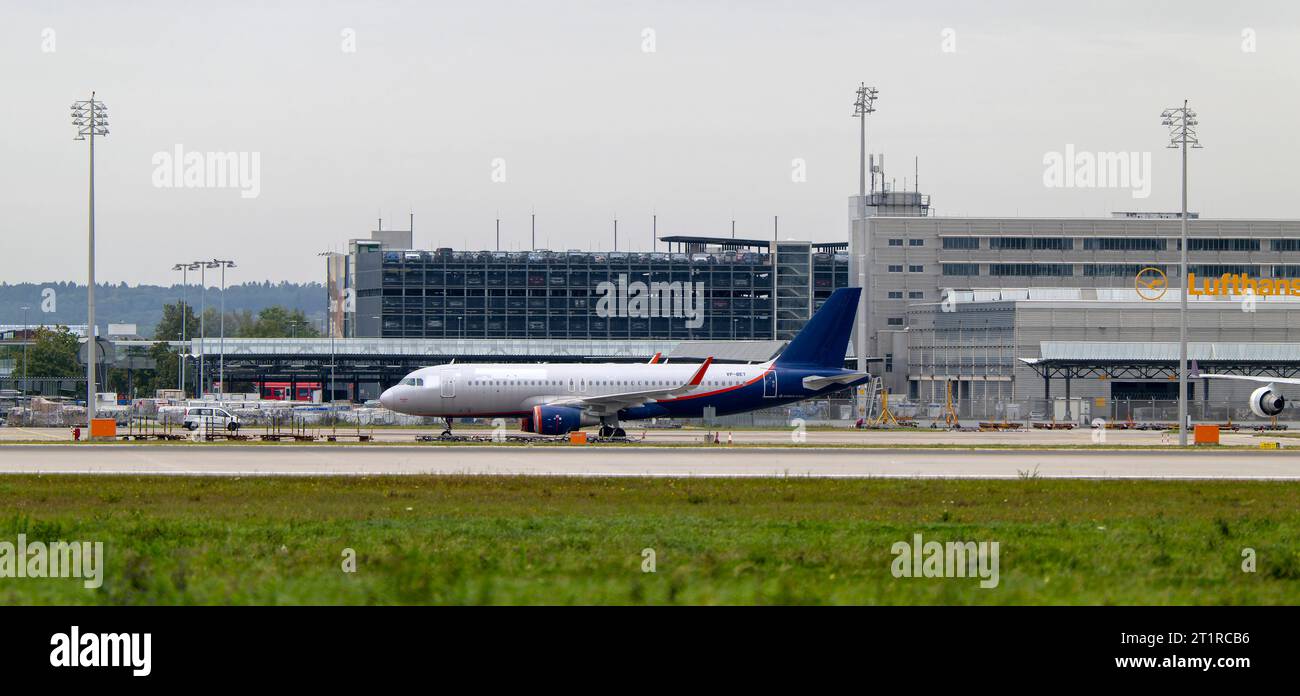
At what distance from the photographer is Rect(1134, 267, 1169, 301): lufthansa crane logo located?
123 metres

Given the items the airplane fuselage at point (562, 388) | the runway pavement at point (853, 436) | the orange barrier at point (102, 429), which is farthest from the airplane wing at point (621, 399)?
the orange barrier at point (102, 429)

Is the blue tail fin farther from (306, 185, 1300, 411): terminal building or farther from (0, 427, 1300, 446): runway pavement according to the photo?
(306, 185, 1300, 411): terminal building

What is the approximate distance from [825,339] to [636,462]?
1123 inches

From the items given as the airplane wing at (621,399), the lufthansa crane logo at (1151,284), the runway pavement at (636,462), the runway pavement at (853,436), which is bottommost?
the runway pavement at (853,436)

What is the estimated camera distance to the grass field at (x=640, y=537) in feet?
56.8

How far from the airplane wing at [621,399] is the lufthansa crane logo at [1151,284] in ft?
211

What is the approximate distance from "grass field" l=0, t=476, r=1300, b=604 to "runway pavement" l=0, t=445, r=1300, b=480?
4.25 meters

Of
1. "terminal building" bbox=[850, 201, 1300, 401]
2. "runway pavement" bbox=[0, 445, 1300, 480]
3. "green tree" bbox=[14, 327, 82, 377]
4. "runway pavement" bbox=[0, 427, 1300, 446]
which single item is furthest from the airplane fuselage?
"green tree" bbox=[14, 327, 82, 377]

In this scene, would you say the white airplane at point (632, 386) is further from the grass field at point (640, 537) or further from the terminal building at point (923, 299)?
the grass field at point (640, 537)

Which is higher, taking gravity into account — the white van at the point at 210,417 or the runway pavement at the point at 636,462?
the runway pavement at the point at 636,462

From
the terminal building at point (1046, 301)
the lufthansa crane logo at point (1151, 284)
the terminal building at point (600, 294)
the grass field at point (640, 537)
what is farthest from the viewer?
the terminal building at point (600, 294)

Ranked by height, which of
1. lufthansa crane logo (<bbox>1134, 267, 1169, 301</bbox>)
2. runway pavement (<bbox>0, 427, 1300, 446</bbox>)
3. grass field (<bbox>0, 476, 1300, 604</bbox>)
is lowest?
runway pavement (<bbox>0, 427, 1300, 446</bbox>)
